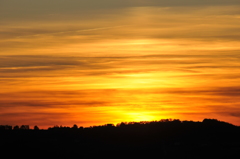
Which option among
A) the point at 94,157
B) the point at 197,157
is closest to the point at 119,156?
the point at 94,157

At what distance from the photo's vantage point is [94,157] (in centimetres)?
16475

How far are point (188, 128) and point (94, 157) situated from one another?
58.4 ft

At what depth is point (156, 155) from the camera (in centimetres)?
16200

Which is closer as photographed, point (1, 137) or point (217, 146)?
point (217, 146)

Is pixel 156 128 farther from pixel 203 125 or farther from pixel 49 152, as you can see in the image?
pixel 49 152

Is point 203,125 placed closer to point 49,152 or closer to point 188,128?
point 188,128

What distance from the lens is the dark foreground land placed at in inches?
6398

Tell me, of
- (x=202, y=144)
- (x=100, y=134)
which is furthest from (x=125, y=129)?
(x=202, y=144)

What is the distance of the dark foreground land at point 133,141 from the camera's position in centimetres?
16250

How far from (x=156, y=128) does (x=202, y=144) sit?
10.6m

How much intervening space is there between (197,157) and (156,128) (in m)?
15.4

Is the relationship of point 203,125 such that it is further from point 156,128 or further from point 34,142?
point 34,142

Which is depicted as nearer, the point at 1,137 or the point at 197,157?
the point at 197,157

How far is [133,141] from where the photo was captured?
168750 mm
